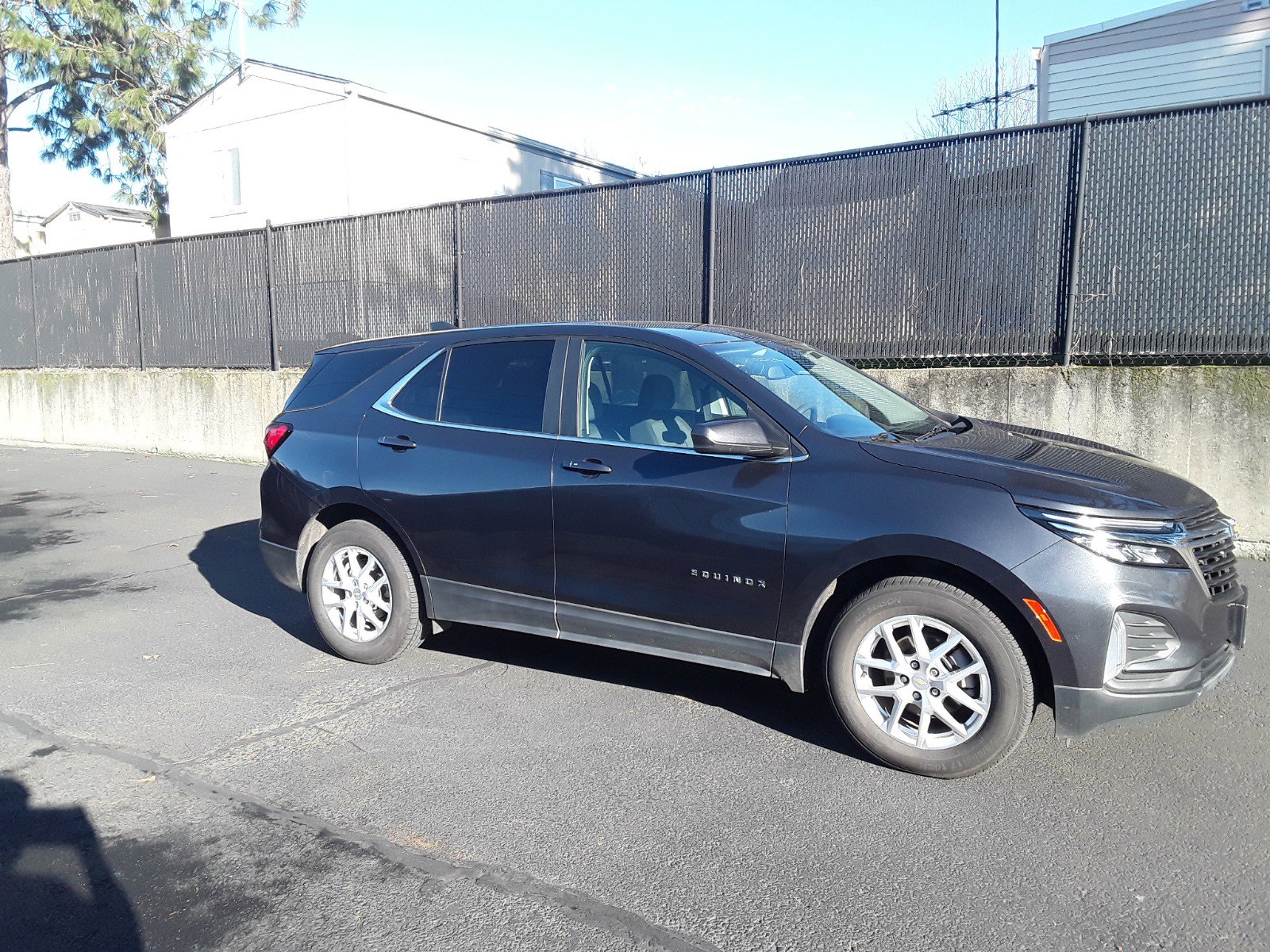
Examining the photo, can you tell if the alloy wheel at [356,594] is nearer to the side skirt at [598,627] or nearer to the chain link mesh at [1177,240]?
the side skirt at [598,627]

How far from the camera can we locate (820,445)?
Result: 407 centimetres

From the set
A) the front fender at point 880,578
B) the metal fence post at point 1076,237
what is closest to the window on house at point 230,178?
the metal fence post at point 1076,237

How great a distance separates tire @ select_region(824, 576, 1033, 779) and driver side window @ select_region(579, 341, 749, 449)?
105 centimetres

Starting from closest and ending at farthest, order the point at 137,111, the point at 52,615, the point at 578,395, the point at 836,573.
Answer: the point at 836,573, the point at 578,395, the point at 52,615, the point at 137,111

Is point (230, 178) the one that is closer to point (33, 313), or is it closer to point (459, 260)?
point (33, 313)

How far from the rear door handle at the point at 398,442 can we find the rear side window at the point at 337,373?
49 cm

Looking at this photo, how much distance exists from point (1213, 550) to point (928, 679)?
119cm

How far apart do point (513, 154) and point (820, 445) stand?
1910cm

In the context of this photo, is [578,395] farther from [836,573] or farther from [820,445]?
[836,573]

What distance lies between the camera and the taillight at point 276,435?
5.67m

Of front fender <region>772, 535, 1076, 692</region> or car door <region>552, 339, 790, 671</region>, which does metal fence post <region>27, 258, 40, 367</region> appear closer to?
car door <region>552, 339, 790, 671</region>

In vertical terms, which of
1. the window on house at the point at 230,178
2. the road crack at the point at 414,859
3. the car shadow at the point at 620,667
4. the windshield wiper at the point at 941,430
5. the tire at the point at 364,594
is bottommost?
the road crack at the point at 414,859

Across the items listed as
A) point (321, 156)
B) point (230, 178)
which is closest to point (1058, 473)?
point (321, 156)

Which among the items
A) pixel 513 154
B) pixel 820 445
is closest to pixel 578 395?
pixel 820 445
